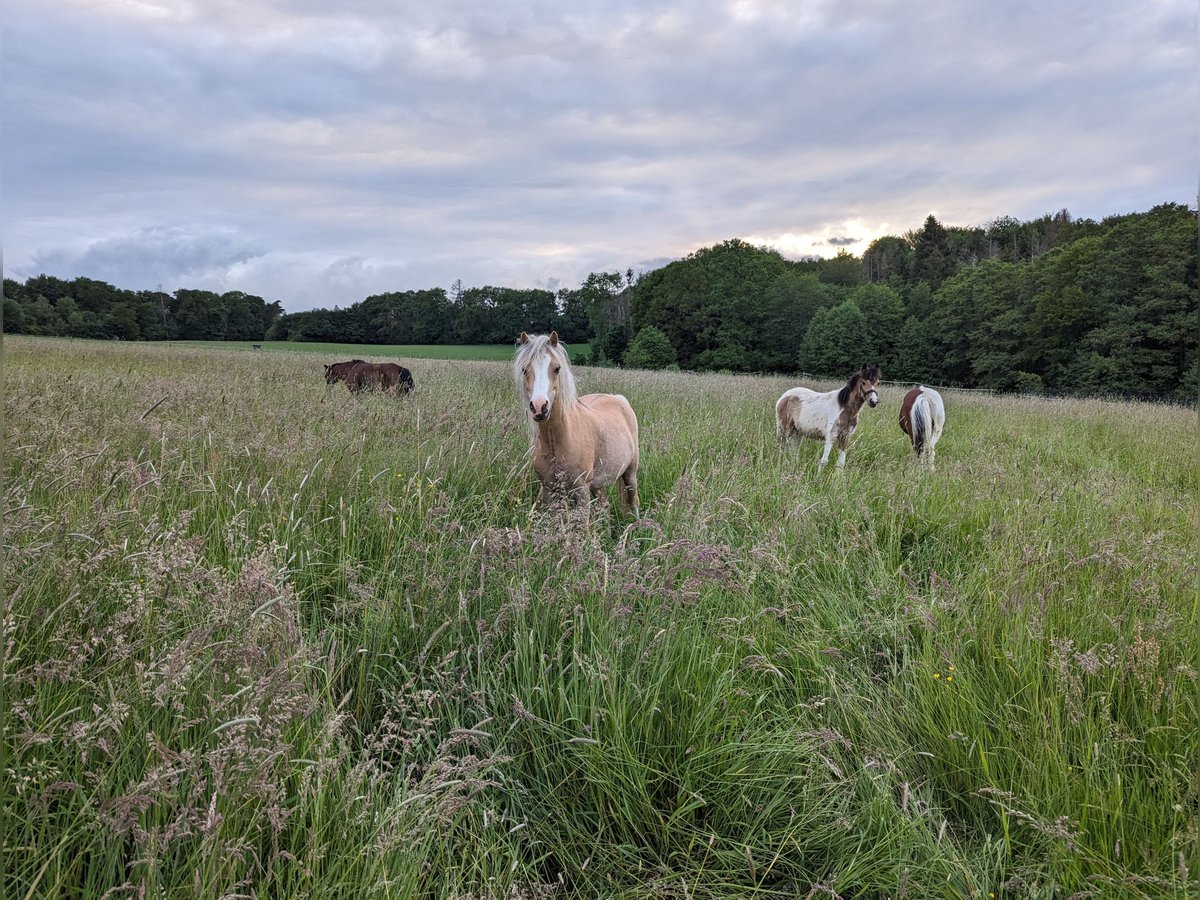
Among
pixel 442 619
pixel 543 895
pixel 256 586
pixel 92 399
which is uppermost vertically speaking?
pixel 92 399

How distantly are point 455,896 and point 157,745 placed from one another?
35.2 inches

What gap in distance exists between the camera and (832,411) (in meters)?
9.72

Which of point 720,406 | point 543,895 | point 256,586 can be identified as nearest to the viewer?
point 543,895

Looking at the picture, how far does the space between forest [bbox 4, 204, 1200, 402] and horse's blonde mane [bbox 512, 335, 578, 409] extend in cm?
3090

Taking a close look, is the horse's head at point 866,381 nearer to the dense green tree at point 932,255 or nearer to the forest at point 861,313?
the forest at point 861,313

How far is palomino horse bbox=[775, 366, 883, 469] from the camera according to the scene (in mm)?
9477

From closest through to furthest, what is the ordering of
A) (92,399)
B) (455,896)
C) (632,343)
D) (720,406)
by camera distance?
(455,896) → (92,399) → (720,406) → (632,343)

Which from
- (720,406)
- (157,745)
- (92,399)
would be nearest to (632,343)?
(720,406)

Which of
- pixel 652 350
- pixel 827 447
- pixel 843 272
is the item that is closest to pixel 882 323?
pixel 652 350

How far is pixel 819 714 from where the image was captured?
2.74 meters

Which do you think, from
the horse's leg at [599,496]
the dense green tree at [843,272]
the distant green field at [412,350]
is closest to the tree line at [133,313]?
the distant green field at [412,350]

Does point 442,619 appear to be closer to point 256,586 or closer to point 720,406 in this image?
point 256,586

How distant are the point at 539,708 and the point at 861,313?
58395 mm

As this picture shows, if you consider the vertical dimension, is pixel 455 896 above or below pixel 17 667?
below
